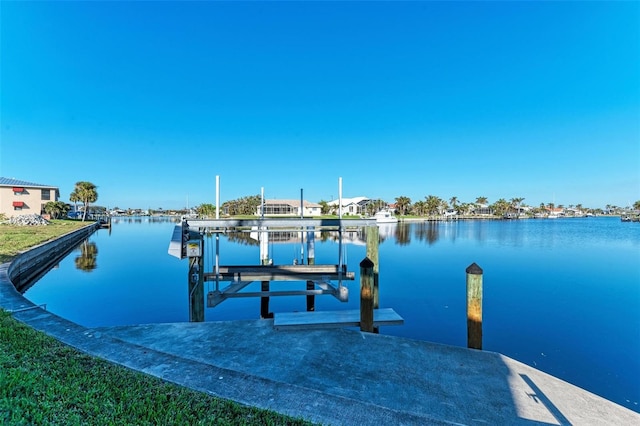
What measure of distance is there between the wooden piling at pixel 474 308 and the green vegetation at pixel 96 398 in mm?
3479

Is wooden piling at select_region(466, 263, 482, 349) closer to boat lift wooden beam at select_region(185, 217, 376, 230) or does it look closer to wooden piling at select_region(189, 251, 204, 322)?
boat lift wooden beam at select_region(185, 217, 376, 230)

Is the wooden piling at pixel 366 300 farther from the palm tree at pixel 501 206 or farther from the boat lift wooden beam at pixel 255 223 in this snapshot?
the palm tree at pixel 501 206

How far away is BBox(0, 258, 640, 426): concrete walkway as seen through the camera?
273 cm

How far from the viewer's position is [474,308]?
482 centimetres

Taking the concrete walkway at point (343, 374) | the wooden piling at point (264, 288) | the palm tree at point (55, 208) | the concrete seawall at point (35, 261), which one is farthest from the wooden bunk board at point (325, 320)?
the palm tree at point (55, 208)

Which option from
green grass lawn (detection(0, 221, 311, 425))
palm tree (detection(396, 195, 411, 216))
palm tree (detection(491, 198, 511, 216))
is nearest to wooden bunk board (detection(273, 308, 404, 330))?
green grass lawn (detection(0, 221, 311, 425))

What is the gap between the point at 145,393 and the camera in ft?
8.50

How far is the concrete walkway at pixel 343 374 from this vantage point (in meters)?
2.73

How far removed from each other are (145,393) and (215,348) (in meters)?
1.70

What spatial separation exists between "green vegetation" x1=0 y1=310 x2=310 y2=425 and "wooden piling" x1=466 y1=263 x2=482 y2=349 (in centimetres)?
348

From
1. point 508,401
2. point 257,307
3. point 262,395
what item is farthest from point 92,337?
point 257,307

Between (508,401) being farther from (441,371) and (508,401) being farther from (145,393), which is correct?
(145,393)

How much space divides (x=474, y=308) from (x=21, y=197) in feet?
164

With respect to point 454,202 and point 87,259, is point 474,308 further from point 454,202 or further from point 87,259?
point 454,202
